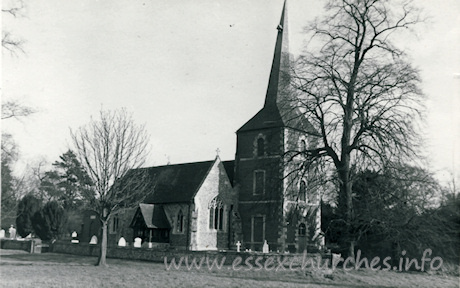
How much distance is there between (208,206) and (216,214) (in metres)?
1.17

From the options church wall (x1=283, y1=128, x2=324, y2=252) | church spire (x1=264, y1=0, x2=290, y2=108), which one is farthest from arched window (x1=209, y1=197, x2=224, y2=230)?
church spire (x1=264, y1=0, x2=290, y2=108)

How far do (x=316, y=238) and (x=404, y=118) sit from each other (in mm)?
17941

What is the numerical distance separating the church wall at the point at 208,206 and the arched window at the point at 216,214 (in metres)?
0.18

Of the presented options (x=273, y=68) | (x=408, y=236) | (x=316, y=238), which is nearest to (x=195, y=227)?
(x=316, y=238)

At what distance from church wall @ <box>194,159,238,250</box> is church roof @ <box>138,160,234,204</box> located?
61 centimetres

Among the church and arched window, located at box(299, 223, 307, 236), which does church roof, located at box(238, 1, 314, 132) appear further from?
arched window, located at box(299, 223, 307, 236)

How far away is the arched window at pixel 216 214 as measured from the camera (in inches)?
1476

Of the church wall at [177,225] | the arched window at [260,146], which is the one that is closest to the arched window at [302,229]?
the arched window at [260,146]

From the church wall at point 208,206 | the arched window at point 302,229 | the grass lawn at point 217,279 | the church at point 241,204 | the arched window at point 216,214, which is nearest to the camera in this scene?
the grass lawn at point 217,279

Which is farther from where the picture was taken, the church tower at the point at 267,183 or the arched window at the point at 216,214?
the arched window at the point at 216,214

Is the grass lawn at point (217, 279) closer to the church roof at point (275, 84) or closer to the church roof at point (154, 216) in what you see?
the church roof at point (154, 216)

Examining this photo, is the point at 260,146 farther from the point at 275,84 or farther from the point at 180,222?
the point at 180,222

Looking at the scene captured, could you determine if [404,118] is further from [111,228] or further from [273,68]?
[111,228]

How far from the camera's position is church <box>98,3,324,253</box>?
118 feet
